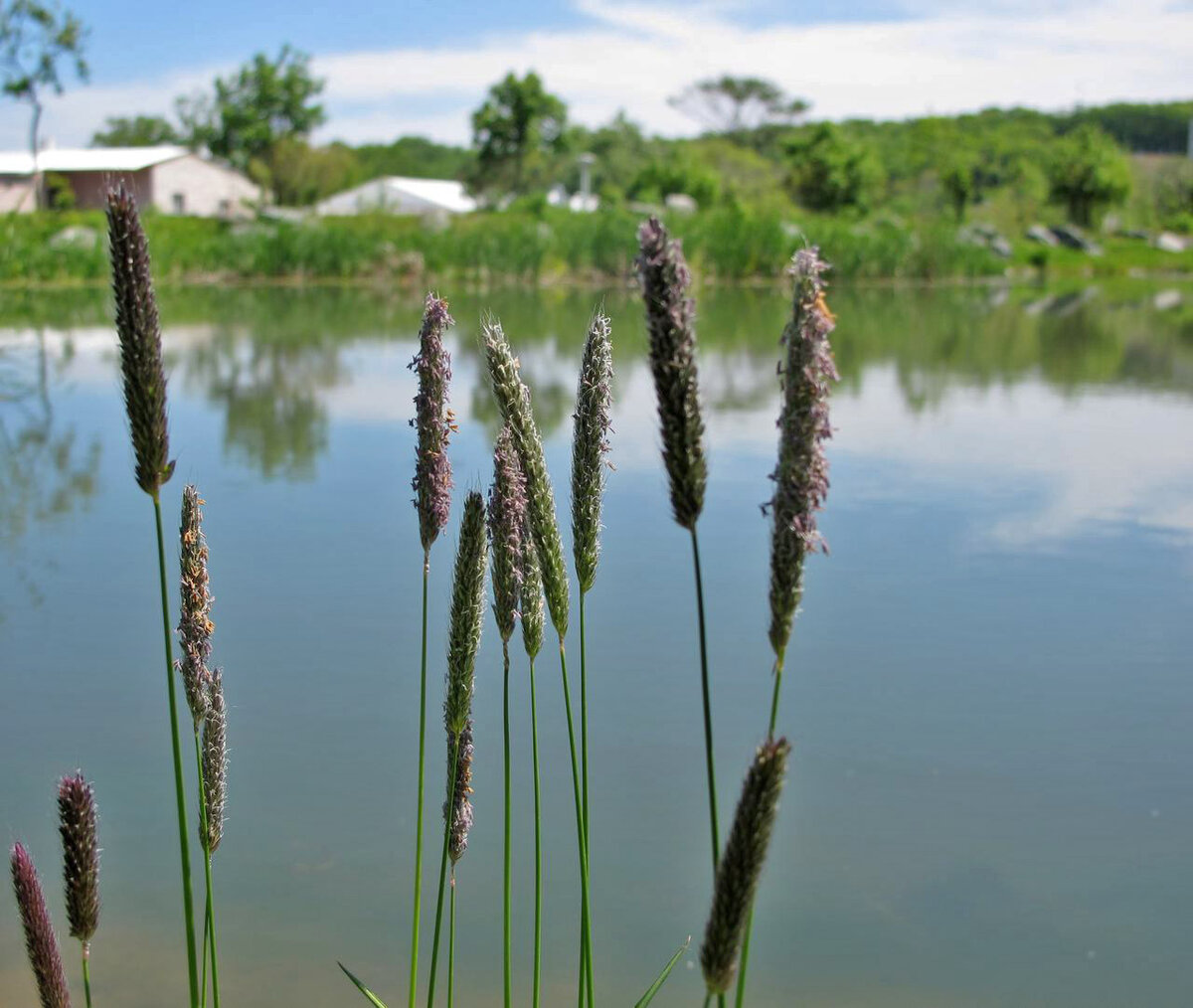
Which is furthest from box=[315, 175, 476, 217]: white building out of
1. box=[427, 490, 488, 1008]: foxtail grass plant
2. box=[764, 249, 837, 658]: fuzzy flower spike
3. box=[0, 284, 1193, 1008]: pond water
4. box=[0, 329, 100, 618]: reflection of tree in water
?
box=[764, 249, 837, 658]: fuzzy flower spike

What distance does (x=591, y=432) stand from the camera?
4.52ft

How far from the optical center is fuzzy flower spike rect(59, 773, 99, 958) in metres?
1.21

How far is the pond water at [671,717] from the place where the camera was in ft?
9.89

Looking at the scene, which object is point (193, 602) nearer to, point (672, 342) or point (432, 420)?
point (432, 420)

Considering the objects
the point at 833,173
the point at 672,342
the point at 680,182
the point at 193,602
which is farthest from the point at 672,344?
the point at 680,182

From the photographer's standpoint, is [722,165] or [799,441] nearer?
[799,441]

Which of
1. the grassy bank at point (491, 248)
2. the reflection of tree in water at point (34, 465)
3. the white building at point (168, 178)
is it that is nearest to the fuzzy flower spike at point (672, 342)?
the reflection of tree in water at point (34, 465)

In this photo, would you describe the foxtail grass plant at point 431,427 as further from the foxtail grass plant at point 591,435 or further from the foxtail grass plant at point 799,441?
the foxtail grass plant at point 799,441

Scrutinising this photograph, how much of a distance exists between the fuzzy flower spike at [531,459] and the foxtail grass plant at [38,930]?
0.54 m

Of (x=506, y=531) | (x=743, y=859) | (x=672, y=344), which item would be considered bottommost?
(x=743, y=859)

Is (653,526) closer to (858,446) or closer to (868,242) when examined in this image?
(858,446)

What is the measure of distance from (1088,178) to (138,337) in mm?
48594

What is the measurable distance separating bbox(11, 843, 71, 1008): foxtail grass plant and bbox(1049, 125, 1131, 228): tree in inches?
1894

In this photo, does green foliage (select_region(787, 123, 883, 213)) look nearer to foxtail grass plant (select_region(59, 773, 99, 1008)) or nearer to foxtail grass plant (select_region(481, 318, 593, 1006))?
foxtail grass plant (select_region(481, 318, 593, 1006))
